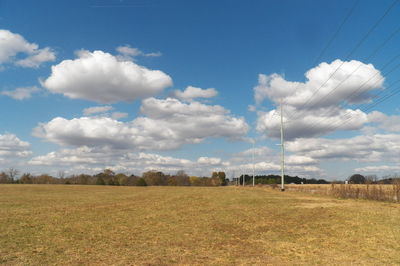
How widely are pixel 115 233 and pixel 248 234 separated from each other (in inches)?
304

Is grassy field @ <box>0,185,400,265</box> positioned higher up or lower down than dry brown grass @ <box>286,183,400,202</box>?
lower down

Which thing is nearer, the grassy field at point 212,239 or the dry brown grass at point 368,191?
the grassy field at point 212,239

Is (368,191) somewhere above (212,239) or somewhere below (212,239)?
above

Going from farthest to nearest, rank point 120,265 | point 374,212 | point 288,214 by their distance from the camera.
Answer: point 288,214
point 374,212
point 120,265

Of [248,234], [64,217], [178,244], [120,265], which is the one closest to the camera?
[120,265]

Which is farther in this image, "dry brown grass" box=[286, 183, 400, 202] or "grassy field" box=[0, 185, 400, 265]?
"dry brown grass" box=[286, 183, 400, 202]

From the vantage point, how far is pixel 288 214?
80.2 ft

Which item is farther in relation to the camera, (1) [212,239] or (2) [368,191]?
(2) [368,191]

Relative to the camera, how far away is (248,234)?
61.4ft

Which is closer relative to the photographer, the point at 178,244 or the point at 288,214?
the point at 178,244

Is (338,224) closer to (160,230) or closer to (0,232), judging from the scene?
(160,230)

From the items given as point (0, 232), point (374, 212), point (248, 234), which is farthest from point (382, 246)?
point (0, 232)

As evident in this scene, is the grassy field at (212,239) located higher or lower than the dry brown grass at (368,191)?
lower

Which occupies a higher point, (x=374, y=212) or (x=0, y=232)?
(x=374, y=212)
